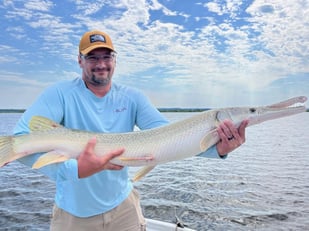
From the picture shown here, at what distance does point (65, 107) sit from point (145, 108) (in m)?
0.82

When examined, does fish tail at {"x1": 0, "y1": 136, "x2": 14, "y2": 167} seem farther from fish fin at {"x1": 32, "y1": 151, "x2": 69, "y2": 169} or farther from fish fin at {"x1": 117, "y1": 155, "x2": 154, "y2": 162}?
fish fin at {"x1": 117, "y1": 155, "x2": 154, "y2": 162}

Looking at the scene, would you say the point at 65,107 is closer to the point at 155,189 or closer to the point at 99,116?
the point at 99,116

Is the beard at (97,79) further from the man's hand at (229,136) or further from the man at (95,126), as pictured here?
the man's hand at (229,136)

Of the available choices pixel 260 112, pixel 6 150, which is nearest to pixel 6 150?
pixel 6 150

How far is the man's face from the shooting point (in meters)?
3.17

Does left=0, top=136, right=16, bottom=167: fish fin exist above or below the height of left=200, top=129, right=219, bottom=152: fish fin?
below

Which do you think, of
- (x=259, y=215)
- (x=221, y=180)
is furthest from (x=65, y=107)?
(x=221, y=180)

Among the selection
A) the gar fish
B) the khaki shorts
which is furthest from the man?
the gar fish

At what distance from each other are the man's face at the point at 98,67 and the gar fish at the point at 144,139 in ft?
1.78

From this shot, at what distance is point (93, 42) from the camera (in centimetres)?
321

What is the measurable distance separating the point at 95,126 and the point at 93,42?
816mm

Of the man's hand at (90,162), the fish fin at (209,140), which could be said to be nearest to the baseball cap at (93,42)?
the man's hand at (90,162)

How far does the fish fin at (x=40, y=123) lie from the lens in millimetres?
2830

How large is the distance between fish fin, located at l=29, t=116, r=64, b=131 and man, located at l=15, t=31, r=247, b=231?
7cm
